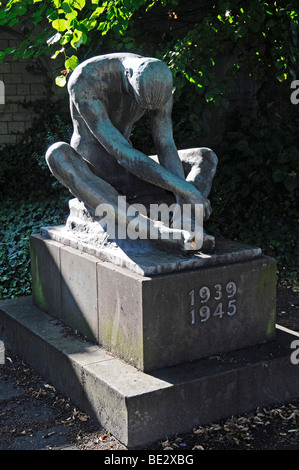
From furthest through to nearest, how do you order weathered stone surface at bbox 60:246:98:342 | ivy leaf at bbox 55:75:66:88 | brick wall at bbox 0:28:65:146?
1. brick wall at bbox 0:28:65:146
2. ivy leaf at bbox 55:75:66:88
3. weathered stone surface at bbox 60:246:98:342

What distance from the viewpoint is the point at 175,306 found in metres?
3.33

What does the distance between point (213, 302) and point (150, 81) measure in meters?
1.38

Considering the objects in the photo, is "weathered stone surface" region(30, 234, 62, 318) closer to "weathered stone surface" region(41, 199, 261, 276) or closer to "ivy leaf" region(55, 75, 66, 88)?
"weathered stone surface" region(41, 199, 261, 276)

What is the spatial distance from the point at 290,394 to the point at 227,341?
508 mm

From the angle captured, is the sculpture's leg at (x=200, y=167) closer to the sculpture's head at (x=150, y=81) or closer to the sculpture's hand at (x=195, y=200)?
the sculpture's hand at (x=195, y=200)

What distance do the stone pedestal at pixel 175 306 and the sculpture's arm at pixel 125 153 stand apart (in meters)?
0.43

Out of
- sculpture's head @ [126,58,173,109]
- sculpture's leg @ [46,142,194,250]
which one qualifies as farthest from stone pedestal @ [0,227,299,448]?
sculpture's head @ [126,58,173,109]

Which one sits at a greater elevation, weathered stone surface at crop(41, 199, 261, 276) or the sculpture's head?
the sculpture's head

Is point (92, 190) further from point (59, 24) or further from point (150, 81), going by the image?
point (59, 24)

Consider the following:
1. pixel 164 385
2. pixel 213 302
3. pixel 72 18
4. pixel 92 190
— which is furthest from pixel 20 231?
pixel 164 385

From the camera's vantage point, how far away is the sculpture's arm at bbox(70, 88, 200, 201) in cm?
357

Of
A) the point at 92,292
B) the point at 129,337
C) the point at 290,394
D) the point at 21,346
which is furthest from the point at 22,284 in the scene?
the point at 290,394

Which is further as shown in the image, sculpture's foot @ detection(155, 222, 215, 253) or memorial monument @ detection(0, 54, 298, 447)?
sculpture's foot @ detection(155, 222, 215, 253)

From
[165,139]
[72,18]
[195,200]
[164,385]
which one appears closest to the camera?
[164,385]
